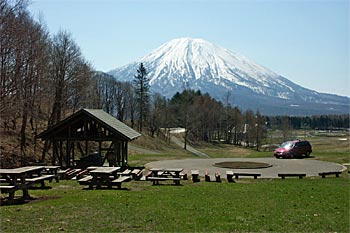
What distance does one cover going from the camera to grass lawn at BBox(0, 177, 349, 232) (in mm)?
8844

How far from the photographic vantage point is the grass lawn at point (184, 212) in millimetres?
8844

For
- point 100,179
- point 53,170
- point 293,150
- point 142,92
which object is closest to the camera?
Answer: point 100,179

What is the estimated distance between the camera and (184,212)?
1055 cm

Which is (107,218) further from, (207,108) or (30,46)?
(207,108)

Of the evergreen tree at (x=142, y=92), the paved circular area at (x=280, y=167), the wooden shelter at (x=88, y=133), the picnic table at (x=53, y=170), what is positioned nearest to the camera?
the picnic table at (x=53, y=170)

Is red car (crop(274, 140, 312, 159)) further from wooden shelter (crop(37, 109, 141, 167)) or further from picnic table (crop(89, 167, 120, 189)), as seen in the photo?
picnic table (crop(89, 167, 120, 189))

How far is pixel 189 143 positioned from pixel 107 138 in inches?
2245

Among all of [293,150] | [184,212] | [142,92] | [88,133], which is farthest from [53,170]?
[142,92]

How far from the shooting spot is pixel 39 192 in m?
14.9

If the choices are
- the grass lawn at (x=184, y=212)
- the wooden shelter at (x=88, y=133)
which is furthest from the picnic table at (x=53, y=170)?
the wooden shelter at (x=88, y=133)

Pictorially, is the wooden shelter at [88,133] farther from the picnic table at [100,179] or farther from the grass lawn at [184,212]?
the grass lawn at [184,212]

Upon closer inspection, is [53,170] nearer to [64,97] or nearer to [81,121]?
[81,121]

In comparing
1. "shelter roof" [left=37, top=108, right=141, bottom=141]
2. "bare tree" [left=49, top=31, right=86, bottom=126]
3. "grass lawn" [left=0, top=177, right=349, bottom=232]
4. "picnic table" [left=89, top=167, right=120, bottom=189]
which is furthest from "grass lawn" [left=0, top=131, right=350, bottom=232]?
"bare tree" [left=49, top=31, right=86, bottom=126]

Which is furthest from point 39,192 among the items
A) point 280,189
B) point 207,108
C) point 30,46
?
point 207,108
